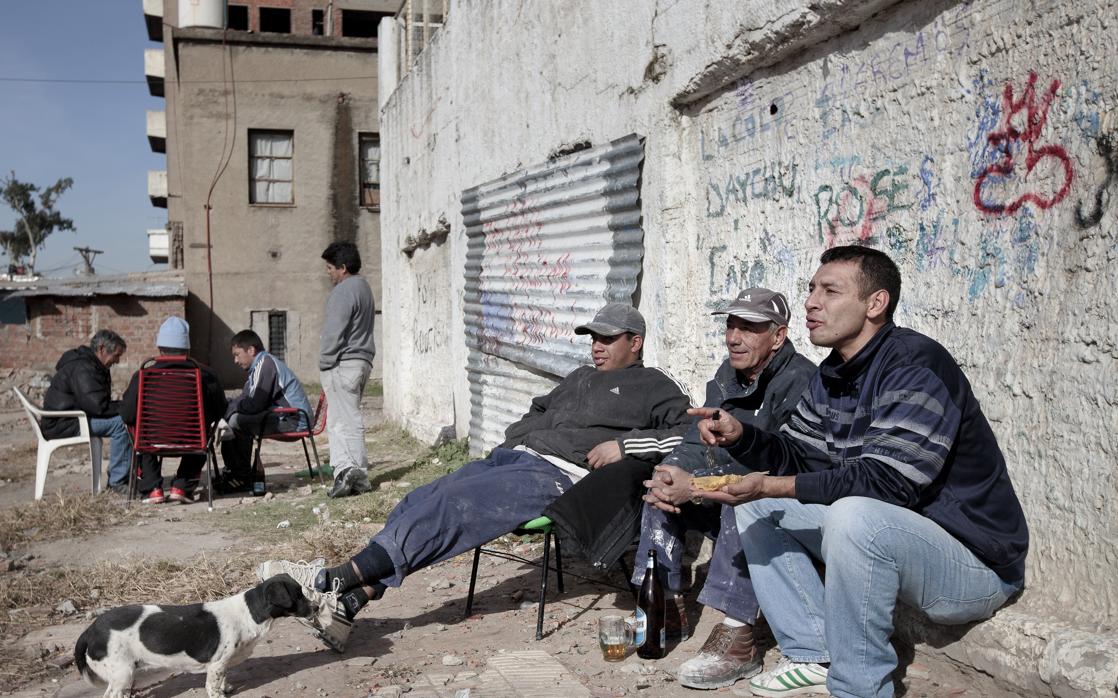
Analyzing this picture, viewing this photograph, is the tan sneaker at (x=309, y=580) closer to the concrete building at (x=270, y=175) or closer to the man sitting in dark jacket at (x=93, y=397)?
the man sitting in dark jacket at (x=93, y=397)

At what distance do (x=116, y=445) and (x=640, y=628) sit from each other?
5.80 meters

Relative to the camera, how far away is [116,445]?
792cm

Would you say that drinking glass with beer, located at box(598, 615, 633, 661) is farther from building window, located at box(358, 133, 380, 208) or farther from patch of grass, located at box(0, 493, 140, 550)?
building window, located at box(358, 133, 380, 208)

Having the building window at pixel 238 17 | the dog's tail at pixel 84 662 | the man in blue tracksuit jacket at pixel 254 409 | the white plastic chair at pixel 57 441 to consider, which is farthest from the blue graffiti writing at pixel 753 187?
the building window at pixel 238 17

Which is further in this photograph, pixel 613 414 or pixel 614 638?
pixel 613 414

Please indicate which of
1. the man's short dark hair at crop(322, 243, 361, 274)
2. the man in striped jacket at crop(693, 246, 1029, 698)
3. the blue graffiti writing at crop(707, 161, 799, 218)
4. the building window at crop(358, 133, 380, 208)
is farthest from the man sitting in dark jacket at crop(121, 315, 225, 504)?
the building window at crop(358, 133, 380, 208)

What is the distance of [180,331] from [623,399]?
14.9ft

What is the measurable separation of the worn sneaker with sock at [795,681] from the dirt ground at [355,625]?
129mm

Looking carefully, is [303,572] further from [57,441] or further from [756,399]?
[57,441]

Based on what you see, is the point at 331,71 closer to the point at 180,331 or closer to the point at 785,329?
the point at 180,331

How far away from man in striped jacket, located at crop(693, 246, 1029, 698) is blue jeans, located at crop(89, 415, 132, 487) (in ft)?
20.6

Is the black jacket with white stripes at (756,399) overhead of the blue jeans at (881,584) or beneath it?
overhead

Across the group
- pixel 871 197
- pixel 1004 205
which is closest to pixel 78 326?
pixel 871 197

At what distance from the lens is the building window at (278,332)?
19.4 metres
